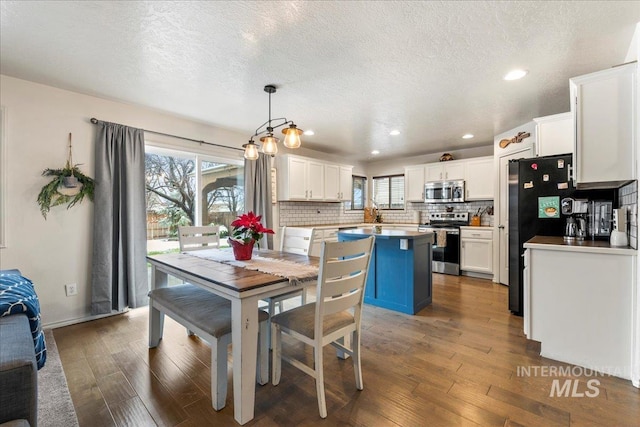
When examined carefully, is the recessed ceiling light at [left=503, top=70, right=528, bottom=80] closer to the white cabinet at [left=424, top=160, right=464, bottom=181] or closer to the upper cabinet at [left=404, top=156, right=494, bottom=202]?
the upper cabinet at [left=404, top=156, right=494, bottom=202]

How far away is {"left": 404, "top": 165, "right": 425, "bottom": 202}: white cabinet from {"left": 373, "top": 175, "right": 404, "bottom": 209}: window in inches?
18.3

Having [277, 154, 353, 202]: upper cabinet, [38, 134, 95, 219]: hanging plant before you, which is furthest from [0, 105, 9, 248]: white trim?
[277, 154, 353, 202]: upper cabinet

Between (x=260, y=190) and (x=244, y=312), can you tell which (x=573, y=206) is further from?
(x=260, y=190)

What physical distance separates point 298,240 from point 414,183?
12.9 ft

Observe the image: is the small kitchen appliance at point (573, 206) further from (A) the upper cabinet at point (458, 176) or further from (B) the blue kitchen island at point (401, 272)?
(A) the upper cabinet at point (458, 176)

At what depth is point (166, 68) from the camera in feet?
7.87

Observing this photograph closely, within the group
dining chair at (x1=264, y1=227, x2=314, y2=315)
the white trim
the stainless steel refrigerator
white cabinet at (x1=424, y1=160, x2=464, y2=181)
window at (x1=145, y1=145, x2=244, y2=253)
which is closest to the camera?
the white trim

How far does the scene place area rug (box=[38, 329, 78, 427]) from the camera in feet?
5.16

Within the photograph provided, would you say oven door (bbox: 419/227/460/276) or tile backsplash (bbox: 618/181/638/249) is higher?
tile backsplash (bbox: 618/181/638/249)

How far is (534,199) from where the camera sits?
115 inches

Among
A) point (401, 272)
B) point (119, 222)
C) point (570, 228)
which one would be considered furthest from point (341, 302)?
point (119, 222)

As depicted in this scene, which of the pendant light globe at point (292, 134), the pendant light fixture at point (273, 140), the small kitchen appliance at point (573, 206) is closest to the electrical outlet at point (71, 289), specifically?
the pendant light fixture at point (273, 140)

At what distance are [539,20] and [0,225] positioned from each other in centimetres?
459

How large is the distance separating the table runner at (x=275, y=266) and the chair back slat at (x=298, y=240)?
39 centimetres
